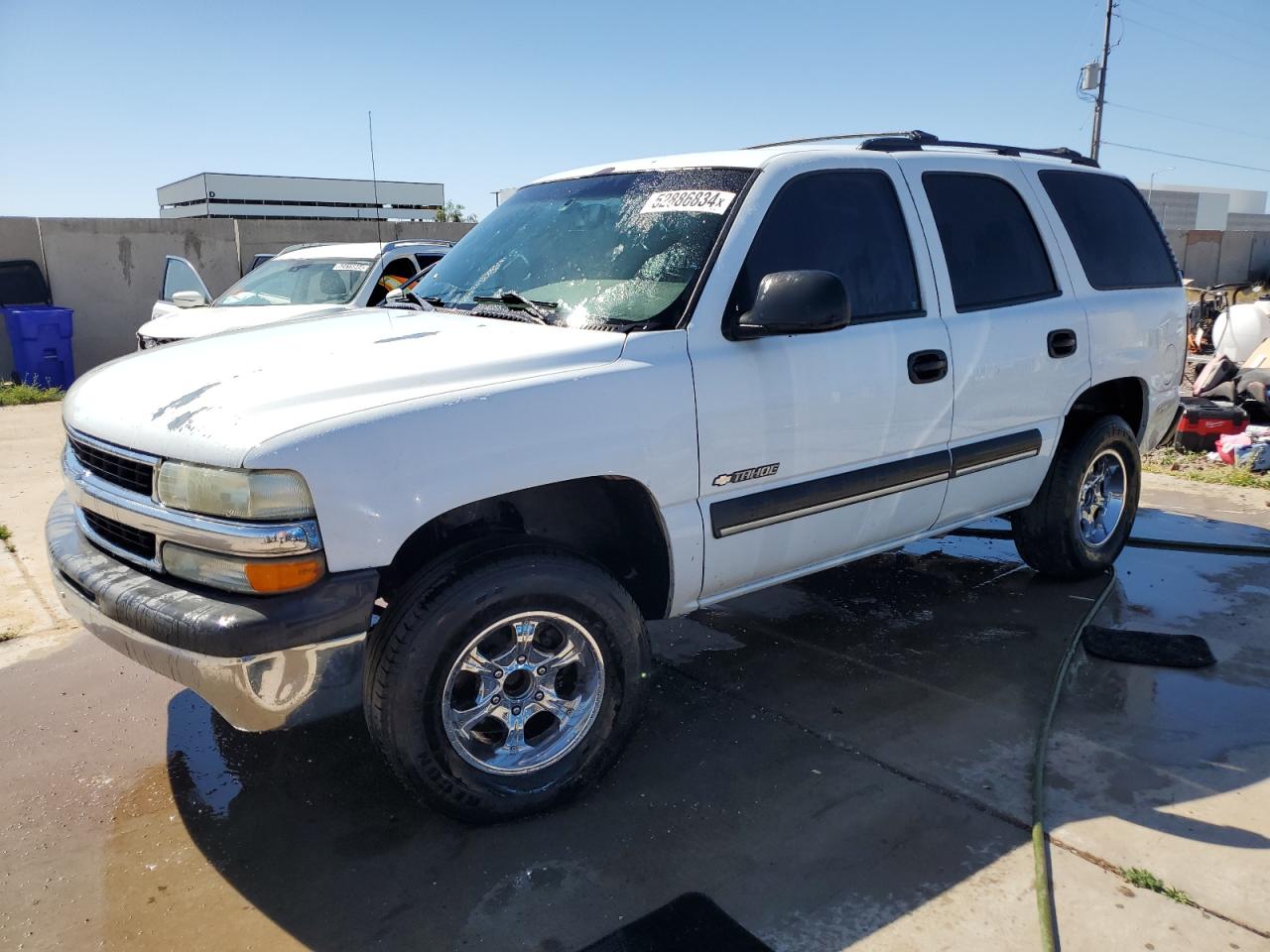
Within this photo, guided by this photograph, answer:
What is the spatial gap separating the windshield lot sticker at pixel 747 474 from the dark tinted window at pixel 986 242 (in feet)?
4.03

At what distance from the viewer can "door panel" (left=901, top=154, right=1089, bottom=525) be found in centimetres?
390

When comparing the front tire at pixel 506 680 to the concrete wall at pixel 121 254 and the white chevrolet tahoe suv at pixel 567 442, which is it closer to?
the white chevrolet tahoe suv at pixel 567 442

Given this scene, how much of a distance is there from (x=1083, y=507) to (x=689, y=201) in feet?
9.31

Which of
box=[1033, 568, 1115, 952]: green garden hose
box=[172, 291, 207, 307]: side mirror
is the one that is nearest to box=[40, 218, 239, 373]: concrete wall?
box=[172, 291, 207, 307]: side mirror

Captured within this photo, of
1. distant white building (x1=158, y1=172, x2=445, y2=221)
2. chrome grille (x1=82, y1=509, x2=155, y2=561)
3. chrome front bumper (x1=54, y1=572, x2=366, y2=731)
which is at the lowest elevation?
chrome front bumper (x1=54, y1=572, x2=366, y2=731)

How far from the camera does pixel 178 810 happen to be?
3.06 m

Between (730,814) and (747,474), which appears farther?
(747,474)

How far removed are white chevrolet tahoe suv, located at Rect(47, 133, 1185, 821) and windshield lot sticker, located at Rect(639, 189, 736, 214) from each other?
0.01m

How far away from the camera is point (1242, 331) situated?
38.8 feet

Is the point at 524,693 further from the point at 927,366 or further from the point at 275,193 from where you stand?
the point at 275,193

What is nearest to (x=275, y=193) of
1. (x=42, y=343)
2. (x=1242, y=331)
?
(x=42, y=343)

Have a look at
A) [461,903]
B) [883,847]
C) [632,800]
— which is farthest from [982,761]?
[461,903]

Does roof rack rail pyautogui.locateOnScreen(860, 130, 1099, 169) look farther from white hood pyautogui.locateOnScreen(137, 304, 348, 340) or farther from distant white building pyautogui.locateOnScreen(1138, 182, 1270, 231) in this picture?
distant white building pyautogui.locateOnScreen(1138, 182, 1270, 231)

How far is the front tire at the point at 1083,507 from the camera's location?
4645 millimetres
